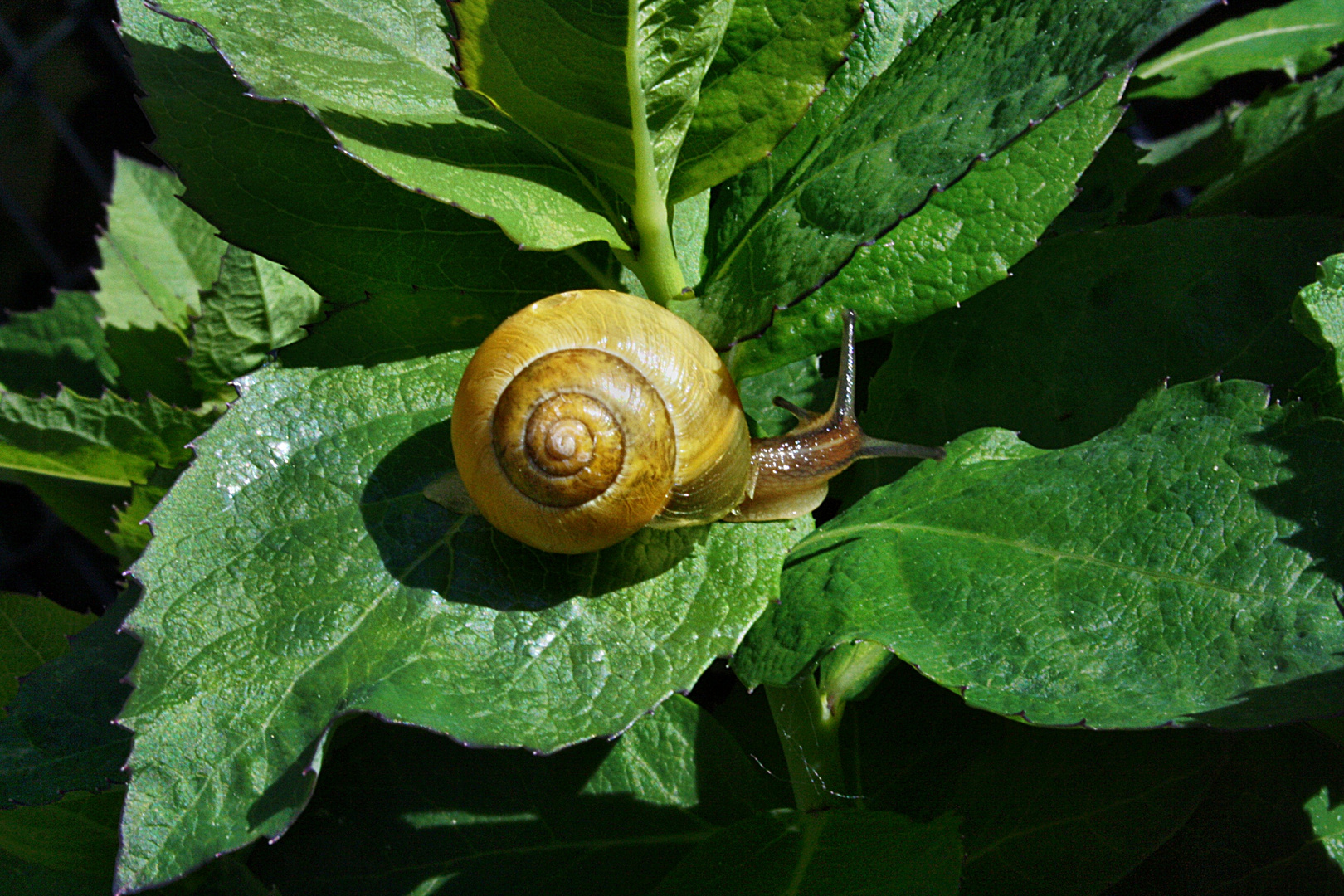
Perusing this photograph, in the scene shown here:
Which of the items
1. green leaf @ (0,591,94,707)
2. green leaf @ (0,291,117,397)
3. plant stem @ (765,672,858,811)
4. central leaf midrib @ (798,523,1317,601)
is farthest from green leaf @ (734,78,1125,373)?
green leaf @ (0,291,117,397)

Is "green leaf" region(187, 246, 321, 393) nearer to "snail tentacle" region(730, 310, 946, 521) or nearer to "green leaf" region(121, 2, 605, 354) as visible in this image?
"green leaf" region(121, 2, 605, 354)

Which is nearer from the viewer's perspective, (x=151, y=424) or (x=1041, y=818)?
(x=1041, y=818)

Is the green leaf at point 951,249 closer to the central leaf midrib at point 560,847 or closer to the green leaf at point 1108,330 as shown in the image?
the green leaf at point 1108,330

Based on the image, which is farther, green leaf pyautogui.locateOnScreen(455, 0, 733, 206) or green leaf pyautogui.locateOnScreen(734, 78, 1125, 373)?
green leaf pyautogui.locateOnScreen(734, 78, 1125, 373)

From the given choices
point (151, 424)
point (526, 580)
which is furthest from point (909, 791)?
point (151, 424)

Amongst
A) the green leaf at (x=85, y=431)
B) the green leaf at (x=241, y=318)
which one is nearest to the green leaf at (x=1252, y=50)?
the green leaf at (x=241, y=318)

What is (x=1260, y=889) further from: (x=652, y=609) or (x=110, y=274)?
(x=110, y=274)
